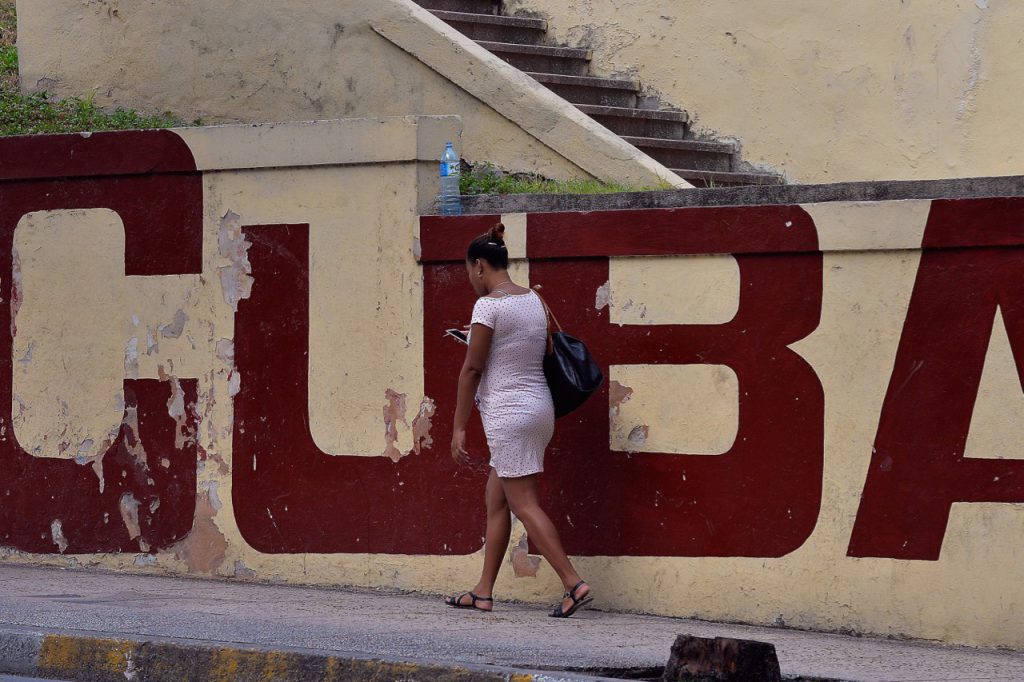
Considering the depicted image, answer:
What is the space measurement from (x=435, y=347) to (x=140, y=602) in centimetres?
187

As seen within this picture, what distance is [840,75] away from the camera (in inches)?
398

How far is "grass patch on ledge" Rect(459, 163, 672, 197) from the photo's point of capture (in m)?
8.14

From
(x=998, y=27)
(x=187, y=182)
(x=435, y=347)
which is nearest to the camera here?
(x=435, y=347)

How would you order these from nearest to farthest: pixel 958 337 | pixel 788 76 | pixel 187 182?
pixel 958 337 < pixel 187 182 < pixel 788 76

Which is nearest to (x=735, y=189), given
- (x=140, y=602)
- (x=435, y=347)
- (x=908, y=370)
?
(x=908, y=370)

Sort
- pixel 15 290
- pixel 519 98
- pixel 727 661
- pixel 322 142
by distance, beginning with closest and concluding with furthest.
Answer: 1. pixel 727 661
2. pixel 322 142
3. pixel 15 290
4. pixel 519 98

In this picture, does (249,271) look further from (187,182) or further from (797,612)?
(797,612)

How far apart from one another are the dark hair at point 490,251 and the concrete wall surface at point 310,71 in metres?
2.18

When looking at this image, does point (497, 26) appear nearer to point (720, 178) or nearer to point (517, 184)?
point (720, 178)

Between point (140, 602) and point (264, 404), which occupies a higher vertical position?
point (264, 404)

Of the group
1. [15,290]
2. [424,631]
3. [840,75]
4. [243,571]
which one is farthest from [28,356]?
[840,75]

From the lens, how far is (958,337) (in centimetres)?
655

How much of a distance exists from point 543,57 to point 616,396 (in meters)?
4.31

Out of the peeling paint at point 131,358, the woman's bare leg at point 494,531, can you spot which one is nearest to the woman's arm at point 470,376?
the woman's bare leg at point 494,531
